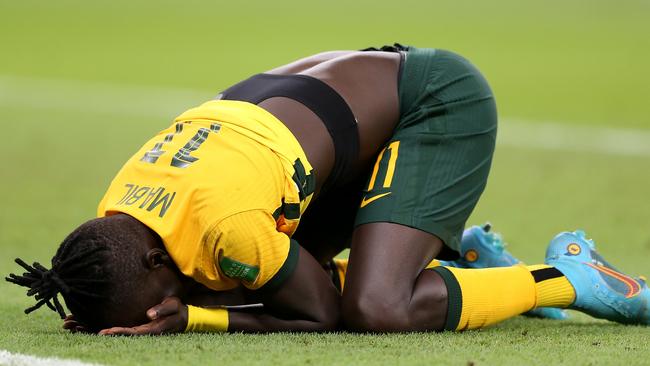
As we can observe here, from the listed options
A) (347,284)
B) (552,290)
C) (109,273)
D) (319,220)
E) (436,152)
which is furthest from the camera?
(319,220)

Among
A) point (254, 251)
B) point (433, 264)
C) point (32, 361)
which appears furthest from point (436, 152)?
point (32, 361)

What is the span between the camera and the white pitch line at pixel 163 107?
31.4 feet

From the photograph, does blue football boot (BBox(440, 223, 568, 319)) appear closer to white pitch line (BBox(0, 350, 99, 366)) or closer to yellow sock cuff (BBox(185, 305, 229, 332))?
yellow sock cuff (BBox(185, 305, 229, 332))

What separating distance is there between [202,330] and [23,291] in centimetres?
133

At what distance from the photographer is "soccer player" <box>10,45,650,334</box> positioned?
12.0 feet

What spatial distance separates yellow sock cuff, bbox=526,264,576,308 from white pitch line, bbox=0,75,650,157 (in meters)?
5.11

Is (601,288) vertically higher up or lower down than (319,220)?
lower down

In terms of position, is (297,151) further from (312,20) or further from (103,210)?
(312,20)

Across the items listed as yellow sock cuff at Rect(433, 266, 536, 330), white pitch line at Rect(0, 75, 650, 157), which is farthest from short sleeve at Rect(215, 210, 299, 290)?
white pitch line at Rect(0, 75, 650, 157)

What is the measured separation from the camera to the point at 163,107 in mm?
11656

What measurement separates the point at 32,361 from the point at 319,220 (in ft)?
4.99

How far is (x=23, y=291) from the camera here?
4871mm

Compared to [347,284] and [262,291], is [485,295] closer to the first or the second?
[347,284]

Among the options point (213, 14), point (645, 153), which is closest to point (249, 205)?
point (645, 153)
